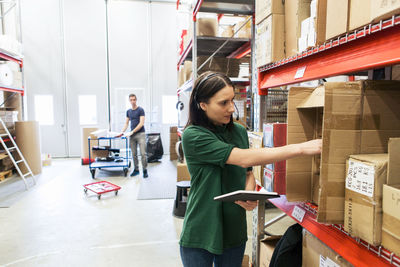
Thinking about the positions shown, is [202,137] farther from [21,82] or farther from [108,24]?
[108,24]

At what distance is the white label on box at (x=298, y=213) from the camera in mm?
1445

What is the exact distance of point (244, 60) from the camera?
4.95m

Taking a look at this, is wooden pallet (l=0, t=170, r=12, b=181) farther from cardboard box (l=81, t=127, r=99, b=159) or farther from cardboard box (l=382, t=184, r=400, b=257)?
cardboard box (l=382, t=184, r=400, b=257)

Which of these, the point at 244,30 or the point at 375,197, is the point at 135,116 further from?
the point at 375,197

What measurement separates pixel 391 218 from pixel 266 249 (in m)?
1.15

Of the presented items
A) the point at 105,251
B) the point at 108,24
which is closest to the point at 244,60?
the point at 105,251

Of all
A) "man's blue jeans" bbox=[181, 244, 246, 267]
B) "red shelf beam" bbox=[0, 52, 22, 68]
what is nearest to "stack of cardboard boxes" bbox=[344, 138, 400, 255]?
"man's blue jeans" bbox=[181, 244, 246, 267]

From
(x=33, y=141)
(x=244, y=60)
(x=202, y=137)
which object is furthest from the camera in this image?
(x=33, y=141)

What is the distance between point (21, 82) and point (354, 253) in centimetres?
764

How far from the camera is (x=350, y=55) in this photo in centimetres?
108

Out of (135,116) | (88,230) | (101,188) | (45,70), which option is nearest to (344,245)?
(88,230)

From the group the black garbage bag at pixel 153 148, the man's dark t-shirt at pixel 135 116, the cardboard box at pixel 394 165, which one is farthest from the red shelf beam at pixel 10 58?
the cardboard box at pixel 394 165

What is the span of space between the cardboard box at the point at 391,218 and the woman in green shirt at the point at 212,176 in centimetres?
48

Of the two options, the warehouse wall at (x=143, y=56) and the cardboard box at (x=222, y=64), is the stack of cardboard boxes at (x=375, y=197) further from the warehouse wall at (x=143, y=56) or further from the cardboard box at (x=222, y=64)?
the warehouse wall at (x=143, y=56)
